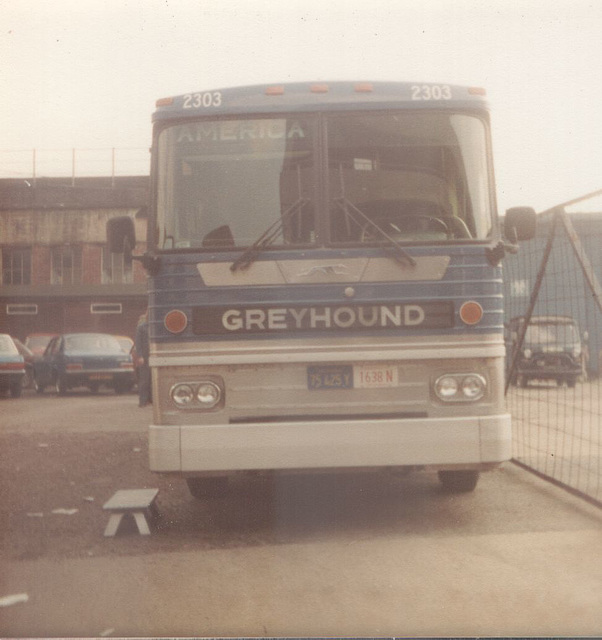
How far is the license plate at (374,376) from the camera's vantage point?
6.28 meters

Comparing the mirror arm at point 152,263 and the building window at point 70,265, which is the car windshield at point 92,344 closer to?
the building window at point 70,265

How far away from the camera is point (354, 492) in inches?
318

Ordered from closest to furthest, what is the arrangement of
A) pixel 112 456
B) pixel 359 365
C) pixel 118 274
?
1. pixel 359 365
2. pixel 112 456
3. pixel 118 274

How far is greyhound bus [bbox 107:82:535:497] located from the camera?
620cm

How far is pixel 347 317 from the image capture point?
6.29 metres

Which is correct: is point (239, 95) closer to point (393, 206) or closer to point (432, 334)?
point (393, 206)

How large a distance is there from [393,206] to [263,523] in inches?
96.4

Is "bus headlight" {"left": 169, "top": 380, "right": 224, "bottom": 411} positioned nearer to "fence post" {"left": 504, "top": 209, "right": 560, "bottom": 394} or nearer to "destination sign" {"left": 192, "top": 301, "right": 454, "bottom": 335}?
"destination sign" {"left": 192, "top": 301, "right": 454, "bottom": 335}

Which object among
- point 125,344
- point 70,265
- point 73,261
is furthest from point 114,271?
point 125,344

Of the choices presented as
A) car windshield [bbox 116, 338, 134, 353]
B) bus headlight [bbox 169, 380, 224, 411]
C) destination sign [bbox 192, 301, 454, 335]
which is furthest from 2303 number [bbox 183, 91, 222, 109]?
car windshield [bbox 116, 338, 134, 353]

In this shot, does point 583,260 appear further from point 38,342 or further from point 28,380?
point 38,342

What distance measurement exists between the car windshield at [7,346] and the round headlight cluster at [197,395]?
16.8 metres

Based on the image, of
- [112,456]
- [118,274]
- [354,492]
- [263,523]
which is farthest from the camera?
[118,274]

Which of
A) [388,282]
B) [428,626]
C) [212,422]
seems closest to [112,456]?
[212,422]
